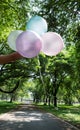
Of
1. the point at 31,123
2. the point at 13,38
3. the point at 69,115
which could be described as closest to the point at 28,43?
the point at 13,38

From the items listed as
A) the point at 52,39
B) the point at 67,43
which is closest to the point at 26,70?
the point at 67,43

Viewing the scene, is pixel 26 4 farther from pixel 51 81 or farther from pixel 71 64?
pixel 51 81

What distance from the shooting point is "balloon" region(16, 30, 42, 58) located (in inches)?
140

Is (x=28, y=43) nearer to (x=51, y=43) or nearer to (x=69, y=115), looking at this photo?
(x=51, y=43)

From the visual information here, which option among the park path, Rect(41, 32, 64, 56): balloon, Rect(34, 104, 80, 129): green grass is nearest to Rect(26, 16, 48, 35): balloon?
Rect(41, 32, 64, 56): balloon

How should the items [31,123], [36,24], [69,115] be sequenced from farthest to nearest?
[69,115] → [31,123] → [36,24]

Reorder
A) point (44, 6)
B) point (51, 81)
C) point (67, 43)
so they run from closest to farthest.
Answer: point (44, 6), point (67, 43), point (51, 81)

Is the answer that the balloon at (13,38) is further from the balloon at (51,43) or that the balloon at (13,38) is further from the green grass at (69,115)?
the green grass at (69,115)

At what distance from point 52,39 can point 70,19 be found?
9.83 meters

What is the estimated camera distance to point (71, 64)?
44031mm

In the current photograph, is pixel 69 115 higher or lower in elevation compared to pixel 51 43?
higher

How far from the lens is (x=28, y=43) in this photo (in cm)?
360

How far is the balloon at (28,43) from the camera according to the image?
3559mm

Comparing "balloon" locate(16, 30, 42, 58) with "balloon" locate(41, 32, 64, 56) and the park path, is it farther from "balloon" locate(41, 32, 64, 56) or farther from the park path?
the park path
